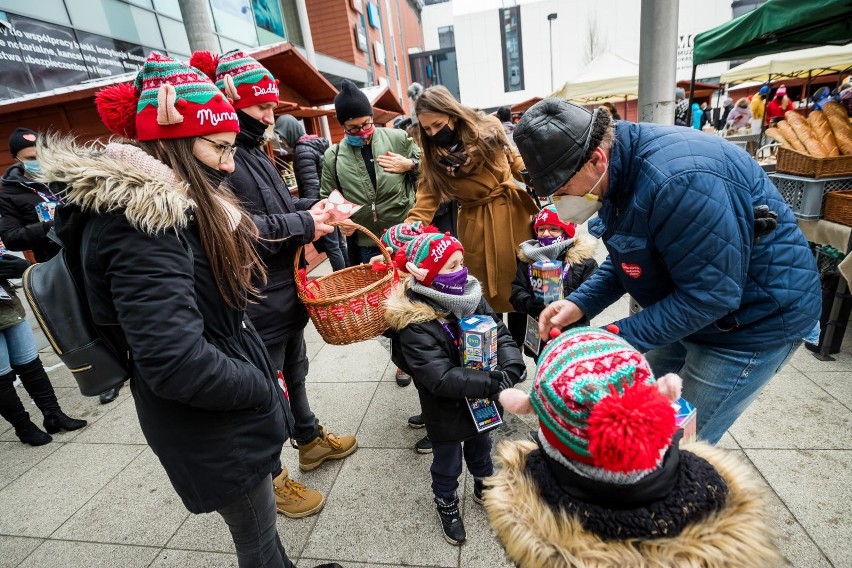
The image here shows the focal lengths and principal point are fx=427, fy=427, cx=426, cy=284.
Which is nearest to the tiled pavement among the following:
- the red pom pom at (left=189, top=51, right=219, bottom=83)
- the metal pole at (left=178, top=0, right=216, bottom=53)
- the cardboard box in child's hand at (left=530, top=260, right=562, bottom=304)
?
the cardboard box in child's hand at (left=530, top=260, right=562, bottom=304)

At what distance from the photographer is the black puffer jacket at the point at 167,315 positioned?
3.66 feet

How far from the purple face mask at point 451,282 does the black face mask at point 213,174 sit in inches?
38.7

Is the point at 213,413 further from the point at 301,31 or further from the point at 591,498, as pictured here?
the point at 301,31

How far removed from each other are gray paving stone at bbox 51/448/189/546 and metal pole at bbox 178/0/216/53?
4.21 metres

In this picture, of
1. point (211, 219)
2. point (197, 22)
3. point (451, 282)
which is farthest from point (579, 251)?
point (197, 22)

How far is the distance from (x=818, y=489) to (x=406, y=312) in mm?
2310

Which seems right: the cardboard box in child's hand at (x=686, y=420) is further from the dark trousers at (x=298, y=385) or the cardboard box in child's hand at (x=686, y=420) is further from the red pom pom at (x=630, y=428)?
the dark trousers at (x=298, y=385)

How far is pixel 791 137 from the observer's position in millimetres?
3629

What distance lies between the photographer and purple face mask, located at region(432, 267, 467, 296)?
2.02 m

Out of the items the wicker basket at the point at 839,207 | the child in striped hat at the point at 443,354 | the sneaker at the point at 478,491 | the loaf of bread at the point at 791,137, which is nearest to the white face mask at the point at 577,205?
the child in striped hat at the point at 443,354

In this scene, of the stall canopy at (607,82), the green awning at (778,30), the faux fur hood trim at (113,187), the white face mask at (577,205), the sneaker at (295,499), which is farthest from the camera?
the stall canopy at (607,82)

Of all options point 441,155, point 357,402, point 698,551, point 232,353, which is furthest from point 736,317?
point 357,402

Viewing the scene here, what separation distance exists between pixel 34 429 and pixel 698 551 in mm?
4356

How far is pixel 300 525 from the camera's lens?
233 centimetres
